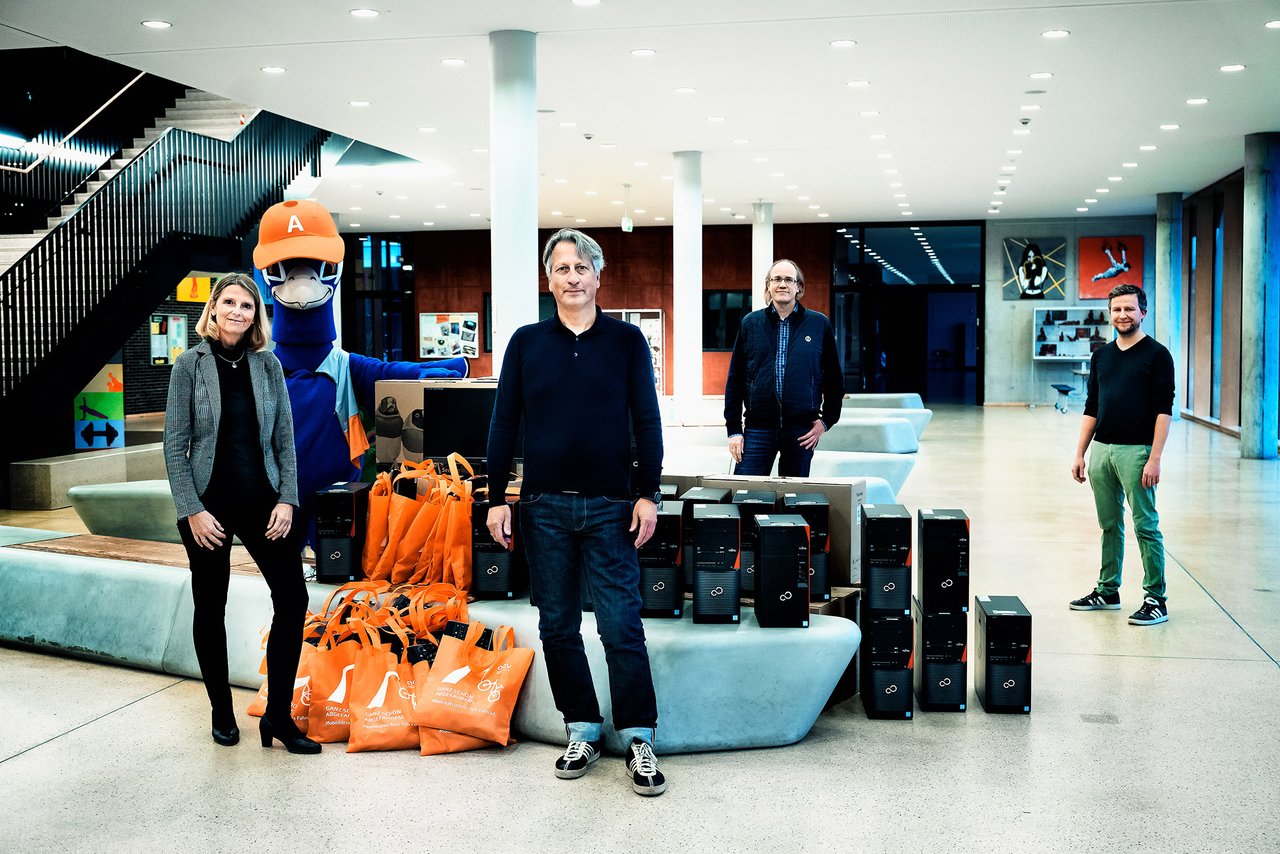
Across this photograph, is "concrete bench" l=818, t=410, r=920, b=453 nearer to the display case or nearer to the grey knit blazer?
the grey knit blazer

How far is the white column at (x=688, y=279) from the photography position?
14.9 metres

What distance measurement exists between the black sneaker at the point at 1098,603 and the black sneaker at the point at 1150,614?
0.24m

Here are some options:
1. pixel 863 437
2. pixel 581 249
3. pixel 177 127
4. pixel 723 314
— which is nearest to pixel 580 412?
pixel 581 249

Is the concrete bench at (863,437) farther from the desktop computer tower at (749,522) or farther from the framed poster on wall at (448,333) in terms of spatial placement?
the framed poster on wall at (448,333)

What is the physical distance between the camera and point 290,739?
3.75m

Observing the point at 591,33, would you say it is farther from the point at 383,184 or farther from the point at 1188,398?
the point at 1188,398

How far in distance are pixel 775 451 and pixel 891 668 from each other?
6.12 feet

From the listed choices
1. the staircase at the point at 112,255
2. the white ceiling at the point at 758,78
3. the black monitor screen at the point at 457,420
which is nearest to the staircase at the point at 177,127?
the staircase at the point at 112,255

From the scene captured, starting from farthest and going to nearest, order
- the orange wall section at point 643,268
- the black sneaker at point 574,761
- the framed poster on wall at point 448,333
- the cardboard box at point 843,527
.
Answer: the framed poster on wall at point 448,333
the orange wall section at point 643,268
the cardboard box at point 843,527
the black sneaker at point 574,761

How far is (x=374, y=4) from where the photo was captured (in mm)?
7855

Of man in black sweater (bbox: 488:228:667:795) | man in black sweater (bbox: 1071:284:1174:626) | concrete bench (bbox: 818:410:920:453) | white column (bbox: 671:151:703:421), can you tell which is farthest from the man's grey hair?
white column (bbox: 671:151:703:421)

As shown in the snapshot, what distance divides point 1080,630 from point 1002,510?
13.5 ft

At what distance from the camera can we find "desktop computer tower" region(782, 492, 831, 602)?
13.9ft

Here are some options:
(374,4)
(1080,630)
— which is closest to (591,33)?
(374,4)
